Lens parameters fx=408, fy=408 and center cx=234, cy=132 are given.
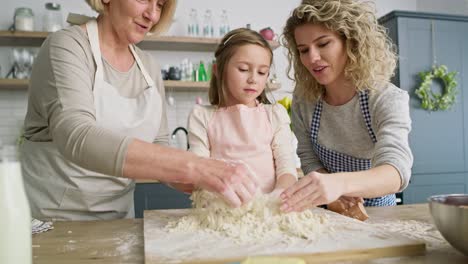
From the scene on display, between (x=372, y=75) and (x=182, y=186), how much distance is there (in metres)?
0.73

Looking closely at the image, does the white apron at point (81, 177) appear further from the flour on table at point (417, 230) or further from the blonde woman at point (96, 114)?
the flour on table at point (417, 230)

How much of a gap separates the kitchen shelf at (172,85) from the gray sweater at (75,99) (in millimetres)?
1629

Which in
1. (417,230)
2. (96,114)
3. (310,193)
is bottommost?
(417,230)

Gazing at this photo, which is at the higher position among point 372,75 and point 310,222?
point 372,75

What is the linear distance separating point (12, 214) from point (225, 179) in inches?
18.6

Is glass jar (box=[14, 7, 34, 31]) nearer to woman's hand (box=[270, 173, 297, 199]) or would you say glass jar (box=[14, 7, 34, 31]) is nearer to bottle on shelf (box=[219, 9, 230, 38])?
bottle on shelf (box=[219, 9, 230, 38])

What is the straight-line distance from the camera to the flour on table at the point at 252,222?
922 millimetres

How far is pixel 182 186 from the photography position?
4.32 feet

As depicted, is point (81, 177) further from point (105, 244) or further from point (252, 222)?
point (252, 222)

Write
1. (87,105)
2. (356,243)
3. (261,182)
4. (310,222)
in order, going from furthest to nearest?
(261,182) < (87,105) < (310,222) < (356,243)

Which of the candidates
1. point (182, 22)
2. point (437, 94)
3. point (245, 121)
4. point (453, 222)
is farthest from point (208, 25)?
point (453, 222)

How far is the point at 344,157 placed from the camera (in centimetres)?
150

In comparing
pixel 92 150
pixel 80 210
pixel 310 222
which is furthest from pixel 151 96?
pixel 310 222

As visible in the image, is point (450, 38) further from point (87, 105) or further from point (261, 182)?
point (87, 105)
